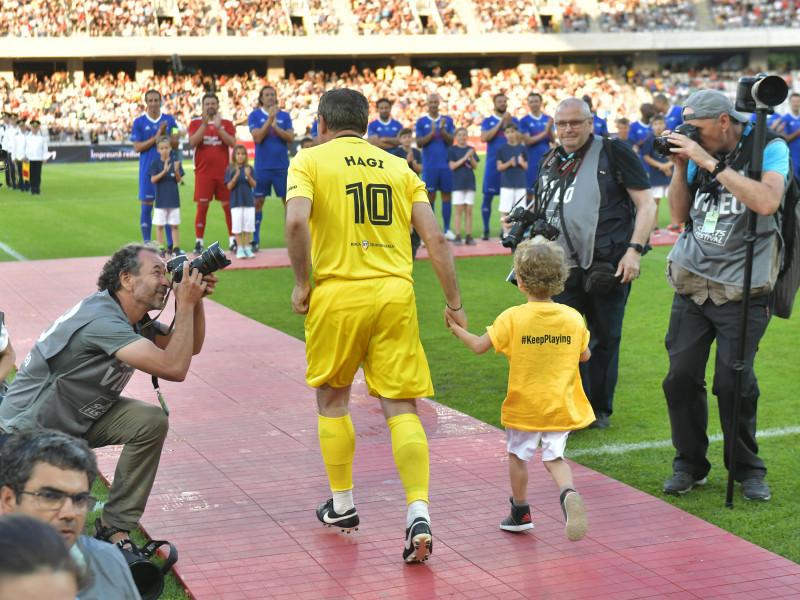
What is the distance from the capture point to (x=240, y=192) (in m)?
15.1

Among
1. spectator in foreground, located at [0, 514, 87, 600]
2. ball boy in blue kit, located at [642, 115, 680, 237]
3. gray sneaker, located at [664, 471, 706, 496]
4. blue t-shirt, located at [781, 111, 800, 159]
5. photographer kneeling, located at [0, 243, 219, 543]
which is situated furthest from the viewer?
blue t-shirt, located at [781, 111, 800, 159]

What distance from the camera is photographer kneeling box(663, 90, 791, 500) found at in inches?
221

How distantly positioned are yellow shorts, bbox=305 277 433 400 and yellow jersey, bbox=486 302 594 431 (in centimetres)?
45

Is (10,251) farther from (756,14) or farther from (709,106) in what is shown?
(756,14)

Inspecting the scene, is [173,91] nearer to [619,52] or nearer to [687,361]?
[619,52]

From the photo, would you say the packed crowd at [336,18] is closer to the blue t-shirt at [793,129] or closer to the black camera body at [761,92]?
the blue t-shirt at [793,129]

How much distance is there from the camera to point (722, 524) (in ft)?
18.0

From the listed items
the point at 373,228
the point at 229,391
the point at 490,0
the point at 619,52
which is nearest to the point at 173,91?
the point at 490,0

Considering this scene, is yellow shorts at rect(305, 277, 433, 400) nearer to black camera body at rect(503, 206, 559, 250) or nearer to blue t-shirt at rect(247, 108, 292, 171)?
black camera body at rect(503, 206, 559, 250)

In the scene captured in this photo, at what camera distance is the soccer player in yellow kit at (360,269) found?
5.04 metres

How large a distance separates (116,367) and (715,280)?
3.23 metres

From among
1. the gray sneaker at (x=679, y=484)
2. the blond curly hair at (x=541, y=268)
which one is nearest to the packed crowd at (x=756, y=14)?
the gray sneaker at (x=679, y=484)

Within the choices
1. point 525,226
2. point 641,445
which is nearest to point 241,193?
point 525,226

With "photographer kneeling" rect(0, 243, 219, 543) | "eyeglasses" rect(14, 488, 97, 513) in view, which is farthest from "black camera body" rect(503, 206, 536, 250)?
"eyeglasses" rect(14, 488, 97, 513)
